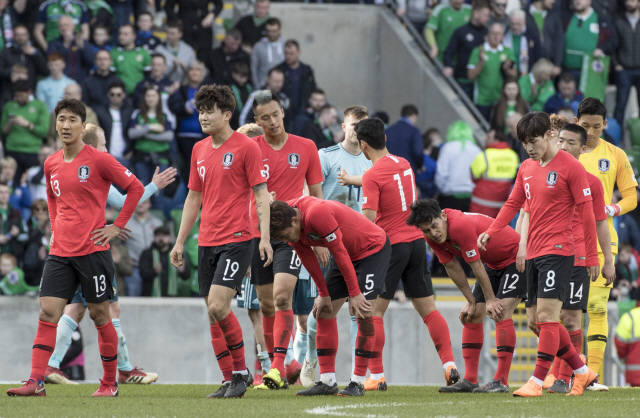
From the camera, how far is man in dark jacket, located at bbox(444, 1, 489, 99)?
16.6 m

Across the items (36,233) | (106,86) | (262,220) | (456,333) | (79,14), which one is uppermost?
(79,14)

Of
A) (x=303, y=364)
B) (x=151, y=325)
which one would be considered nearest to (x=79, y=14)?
(x=151, y=325)

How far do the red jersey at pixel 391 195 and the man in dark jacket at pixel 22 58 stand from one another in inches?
299

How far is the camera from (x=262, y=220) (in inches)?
303

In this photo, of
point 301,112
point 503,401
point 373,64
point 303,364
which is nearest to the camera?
point 503,401

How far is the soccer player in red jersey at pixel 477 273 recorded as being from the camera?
7973 millimetres

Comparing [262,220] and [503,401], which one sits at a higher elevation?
[262,220]

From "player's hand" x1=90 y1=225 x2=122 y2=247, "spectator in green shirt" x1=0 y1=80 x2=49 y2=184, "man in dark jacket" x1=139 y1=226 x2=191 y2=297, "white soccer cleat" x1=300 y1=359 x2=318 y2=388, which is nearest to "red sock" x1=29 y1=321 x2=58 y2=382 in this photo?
"player's hand" x1=90 y1=225 x2=122 y2=247

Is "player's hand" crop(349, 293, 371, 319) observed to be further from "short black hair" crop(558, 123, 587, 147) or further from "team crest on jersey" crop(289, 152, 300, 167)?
"short black hair" crop(558, 123, 587, 147)

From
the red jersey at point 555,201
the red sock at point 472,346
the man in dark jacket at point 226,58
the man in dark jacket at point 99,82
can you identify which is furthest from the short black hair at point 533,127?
the man in dark jacket at point 226,58

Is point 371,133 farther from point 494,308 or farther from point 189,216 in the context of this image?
point 494,308

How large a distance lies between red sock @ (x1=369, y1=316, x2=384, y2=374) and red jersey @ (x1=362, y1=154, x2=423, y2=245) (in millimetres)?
708

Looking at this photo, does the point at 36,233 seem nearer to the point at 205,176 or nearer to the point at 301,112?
the point at 301,112

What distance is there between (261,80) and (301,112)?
1.21 meters
